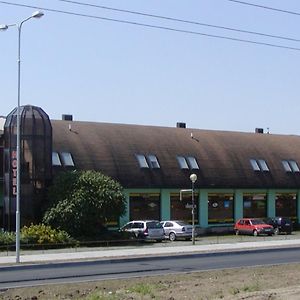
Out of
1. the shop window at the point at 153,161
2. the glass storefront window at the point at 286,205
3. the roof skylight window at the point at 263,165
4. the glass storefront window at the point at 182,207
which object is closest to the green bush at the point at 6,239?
the shop window at the point at 153,161

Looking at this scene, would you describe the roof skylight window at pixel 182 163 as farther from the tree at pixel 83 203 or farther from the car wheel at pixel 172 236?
the tree at pixel 83 203

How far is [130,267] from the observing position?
88.7 ft

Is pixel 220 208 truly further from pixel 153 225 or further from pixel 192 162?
pixel 153 225

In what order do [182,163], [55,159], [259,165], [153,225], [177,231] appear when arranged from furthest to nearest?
1. [259,165]
2. [182,163]
3. [55,159]
4. [177,231]
5. [153,225]

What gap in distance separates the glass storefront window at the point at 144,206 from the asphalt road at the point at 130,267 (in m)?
20.9

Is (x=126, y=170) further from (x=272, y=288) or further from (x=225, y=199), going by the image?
(x=272, y=288)

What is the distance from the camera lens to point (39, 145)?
45.1 m

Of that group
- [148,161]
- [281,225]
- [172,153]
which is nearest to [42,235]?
[148,161]

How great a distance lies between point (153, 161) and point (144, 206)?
3511mm

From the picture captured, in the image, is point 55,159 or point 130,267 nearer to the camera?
point 130,267

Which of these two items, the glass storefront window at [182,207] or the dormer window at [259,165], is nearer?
the glass storefront window at [182,207]

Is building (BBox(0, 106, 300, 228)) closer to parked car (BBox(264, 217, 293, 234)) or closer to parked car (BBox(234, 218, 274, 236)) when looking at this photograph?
parked car (BBox(234, 218, 274, 236))

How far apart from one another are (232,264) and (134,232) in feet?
64.5

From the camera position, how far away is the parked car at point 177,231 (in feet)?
159
